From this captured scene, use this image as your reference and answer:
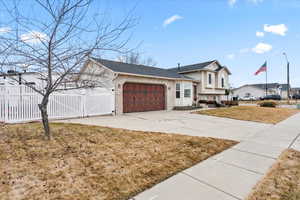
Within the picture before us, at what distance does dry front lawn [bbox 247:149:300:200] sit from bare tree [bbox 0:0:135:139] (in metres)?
4.13

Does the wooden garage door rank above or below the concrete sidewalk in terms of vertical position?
above

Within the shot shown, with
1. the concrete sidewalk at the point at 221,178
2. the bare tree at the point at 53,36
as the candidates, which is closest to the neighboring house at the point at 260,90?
the concrete sidewalk at the point at 221,178

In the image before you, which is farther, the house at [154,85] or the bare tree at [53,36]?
the house at [154,85]

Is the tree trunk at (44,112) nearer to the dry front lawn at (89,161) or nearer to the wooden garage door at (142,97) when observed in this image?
the dry front lawn at (89,161)

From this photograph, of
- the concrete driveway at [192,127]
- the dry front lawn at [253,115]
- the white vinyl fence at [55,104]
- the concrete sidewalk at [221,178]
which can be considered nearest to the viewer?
the concrete sidewalk at [221,178]

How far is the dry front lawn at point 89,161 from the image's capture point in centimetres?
246

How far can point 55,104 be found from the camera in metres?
8.27

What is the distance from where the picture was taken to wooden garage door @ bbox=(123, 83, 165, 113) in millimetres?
12152

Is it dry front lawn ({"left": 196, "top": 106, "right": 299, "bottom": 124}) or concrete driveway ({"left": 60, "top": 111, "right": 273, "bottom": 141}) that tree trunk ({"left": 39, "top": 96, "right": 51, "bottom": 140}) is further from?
dry front lawn ({"left": 196, "top": 106, "right": 299, "bottom": 124})

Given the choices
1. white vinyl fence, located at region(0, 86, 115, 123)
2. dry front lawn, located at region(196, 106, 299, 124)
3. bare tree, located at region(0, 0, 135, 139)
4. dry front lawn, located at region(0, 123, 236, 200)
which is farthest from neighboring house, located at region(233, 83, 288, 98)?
bare tree, located at region(0, 0, 135, 139)

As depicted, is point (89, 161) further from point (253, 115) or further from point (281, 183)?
point (253, 115)

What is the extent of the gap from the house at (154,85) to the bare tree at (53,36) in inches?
37.1

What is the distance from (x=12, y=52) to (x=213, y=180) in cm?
505

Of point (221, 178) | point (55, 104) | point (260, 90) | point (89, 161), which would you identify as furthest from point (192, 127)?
point (260, 90)
